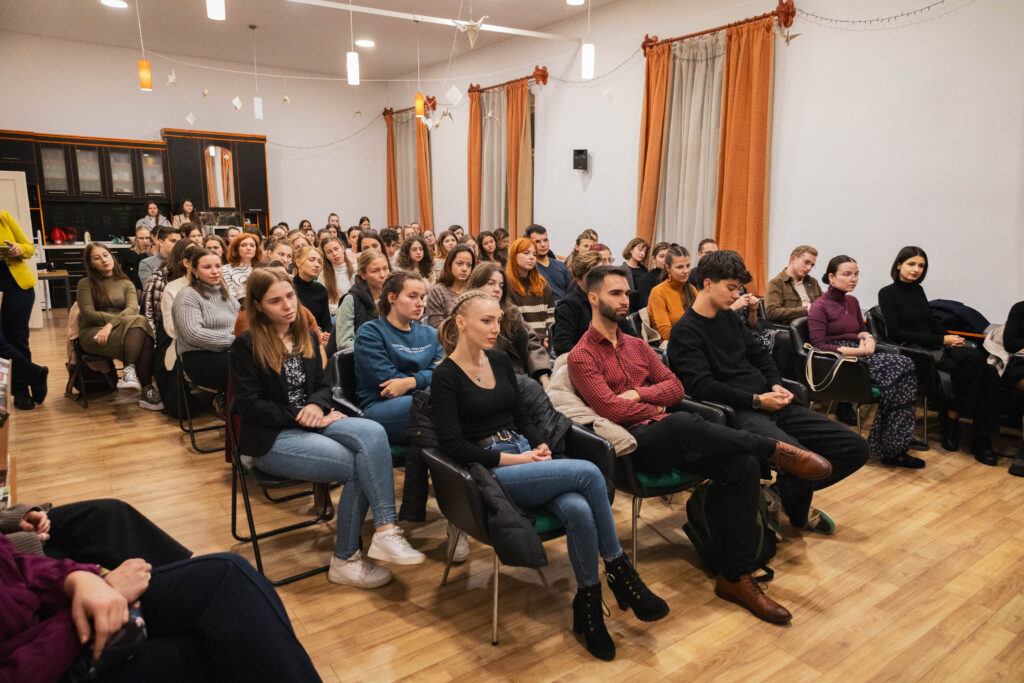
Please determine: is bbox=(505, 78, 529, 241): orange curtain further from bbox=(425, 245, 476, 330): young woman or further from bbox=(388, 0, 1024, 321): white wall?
bbox=(425, 245, 476, 330): young woman

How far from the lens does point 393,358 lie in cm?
301

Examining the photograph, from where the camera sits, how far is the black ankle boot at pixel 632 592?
7.41 feet

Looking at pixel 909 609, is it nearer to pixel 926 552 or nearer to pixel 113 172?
pixel 926 552

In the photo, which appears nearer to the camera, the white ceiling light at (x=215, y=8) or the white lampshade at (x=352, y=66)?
the white ceiling light at (x=215, y=8)

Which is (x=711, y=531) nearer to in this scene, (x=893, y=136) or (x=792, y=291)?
(x=792, y=291)

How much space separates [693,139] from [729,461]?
525 cm

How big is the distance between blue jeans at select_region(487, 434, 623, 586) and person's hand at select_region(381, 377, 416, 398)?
0.82 m

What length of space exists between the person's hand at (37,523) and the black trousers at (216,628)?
0.43 metres

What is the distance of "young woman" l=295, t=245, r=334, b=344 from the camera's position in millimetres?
4535

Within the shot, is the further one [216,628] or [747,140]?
[747,140]

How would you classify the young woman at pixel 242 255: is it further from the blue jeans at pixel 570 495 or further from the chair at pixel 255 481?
the blue jeans at pixel 570 495

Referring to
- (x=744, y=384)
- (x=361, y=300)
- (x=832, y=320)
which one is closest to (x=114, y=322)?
(x=361, y=300)

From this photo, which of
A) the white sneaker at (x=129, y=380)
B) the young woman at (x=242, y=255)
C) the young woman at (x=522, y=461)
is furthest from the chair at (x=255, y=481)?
the white sneaker at (x=129, y=380)

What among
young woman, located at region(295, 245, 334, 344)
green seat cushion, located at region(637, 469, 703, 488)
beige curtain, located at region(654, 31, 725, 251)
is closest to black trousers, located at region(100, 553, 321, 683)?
green seat cushion, located at region(637, 469, 703, 488)
